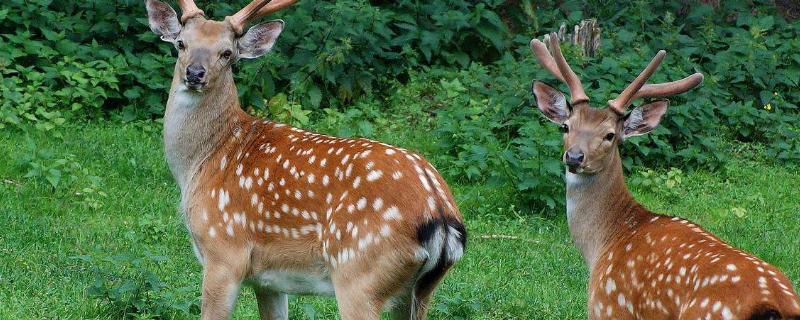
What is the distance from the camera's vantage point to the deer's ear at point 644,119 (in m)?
7.01

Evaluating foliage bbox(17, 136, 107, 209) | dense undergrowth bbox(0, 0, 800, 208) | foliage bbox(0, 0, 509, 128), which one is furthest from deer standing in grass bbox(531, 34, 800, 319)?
foliage bbox(0, 0, 509, 128)

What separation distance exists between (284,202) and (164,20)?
66.6 inches

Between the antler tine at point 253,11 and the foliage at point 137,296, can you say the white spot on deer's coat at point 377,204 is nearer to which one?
the foliage at point 137,296

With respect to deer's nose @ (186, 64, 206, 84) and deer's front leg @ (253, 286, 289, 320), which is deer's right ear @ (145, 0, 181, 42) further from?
deer's front leg @ (253, 286, 289, 320)

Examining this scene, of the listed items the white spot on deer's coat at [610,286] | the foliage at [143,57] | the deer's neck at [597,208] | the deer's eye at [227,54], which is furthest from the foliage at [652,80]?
the white spot on deer's coat at [610,286]

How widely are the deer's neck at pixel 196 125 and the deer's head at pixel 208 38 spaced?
73 mm

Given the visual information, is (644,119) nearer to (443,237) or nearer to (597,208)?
(597,208)

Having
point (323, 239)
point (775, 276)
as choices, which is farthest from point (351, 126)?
point (775, 276)

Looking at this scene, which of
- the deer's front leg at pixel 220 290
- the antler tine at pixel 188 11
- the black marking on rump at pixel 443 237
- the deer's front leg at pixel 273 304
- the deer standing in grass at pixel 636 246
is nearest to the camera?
the deer standing in grass at pixel 636 246

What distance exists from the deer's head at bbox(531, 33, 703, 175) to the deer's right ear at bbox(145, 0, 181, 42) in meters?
2.05

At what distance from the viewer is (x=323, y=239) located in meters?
5.91

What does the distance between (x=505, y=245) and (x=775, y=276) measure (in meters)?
3.72

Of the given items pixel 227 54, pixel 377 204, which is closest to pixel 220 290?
pixel 377 204

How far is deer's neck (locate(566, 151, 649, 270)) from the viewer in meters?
6.70
